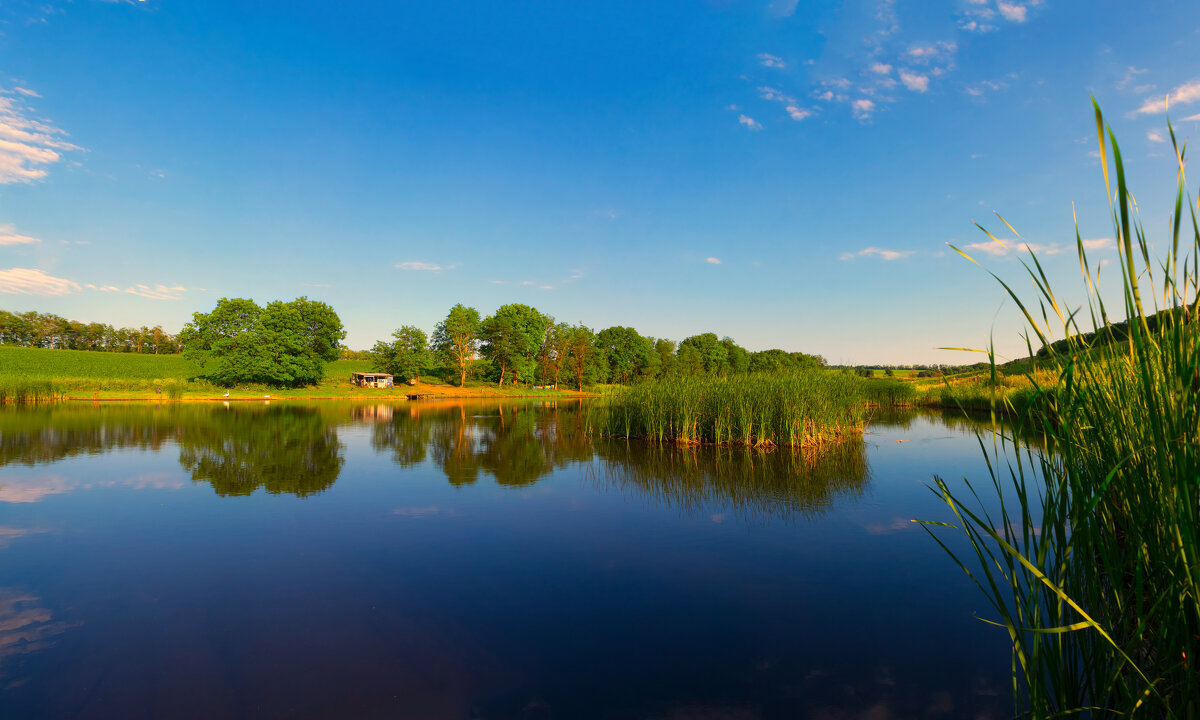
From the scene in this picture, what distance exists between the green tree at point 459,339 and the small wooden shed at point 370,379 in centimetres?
674

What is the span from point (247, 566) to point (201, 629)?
1.42 metres

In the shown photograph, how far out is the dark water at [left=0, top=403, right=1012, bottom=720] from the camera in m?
3.38

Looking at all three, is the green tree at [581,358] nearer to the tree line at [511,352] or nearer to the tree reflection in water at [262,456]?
the tree line at [511,352]

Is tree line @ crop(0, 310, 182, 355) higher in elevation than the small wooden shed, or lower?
higher

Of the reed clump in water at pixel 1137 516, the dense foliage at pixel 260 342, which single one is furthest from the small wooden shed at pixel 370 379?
the reed clump in water at pixel 1137 516

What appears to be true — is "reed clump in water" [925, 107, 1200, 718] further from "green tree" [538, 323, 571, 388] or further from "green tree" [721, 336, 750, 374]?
"green tree" [721, 336, 750, 374]

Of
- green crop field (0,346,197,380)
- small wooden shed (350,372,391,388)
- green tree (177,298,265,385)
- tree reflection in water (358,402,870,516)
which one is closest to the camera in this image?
tree reflection in water (358,402,870,516)

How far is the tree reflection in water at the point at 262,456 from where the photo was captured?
9.20 meters

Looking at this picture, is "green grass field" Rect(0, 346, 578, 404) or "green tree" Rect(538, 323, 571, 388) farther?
"green tree" Rect(538, 323, 571, 388)

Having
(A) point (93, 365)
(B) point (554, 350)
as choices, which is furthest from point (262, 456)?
(A) point (93, 365)

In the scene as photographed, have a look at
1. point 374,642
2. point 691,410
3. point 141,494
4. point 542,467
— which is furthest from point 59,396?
point 374,642

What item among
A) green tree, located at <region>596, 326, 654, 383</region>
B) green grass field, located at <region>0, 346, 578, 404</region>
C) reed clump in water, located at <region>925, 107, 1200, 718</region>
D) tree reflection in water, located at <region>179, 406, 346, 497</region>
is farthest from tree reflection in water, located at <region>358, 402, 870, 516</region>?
green tree, located at <region>596, 326, 654, 383</region>

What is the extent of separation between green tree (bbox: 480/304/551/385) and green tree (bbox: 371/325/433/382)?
6.97m

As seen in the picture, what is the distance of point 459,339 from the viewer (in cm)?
5625
